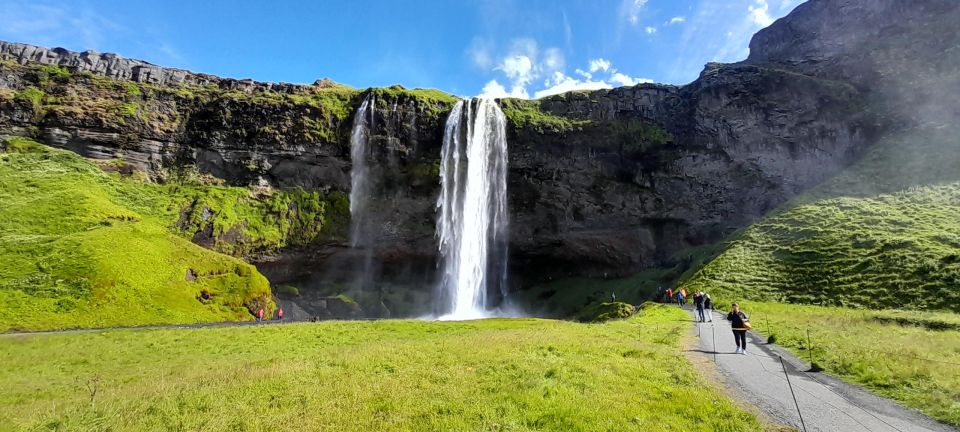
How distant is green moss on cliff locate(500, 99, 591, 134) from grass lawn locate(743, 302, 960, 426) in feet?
142

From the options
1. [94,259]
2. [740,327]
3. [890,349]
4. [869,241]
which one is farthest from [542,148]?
[94,259]

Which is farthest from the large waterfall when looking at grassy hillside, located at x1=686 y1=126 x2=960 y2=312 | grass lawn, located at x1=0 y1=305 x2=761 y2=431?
grass lawn, located at x1=0 y1=305 x2=761 y2=431

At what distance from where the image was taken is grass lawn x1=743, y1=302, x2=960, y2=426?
10836 mm

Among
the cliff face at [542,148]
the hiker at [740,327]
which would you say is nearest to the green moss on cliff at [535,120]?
the cliff face at [542,148]

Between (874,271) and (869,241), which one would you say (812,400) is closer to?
(874,271)

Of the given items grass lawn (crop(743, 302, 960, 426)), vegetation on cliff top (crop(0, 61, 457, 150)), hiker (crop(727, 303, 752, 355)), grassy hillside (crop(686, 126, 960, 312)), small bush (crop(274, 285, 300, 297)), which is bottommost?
small bush (crop(274, 285, 300, 297))

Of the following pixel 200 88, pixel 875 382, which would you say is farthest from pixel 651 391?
pixel 200 88

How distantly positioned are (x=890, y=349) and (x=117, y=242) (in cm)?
5598

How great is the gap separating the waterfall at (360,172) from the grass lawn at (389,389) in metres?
42.0

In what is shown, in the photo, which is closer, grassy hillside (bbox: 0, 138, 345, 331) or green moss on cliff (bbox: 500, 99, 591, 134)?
grassy hillside (bbox: 0, 138, 345, 331)

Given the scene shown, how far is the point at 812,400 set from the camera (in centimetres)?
1052

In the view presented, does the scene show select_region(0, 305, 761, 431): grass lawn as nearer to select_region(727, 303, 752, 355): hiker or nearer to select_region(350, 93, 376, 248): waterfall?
select_region(727, 303, 752, 355): hiker

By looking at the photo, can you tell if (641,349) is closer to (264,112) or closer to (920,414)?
(920,414)

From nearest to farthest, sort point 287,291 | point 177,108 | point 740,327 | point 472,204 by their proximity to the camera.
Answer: point 740,327
point 287,291
point 177,108
point 472,204
